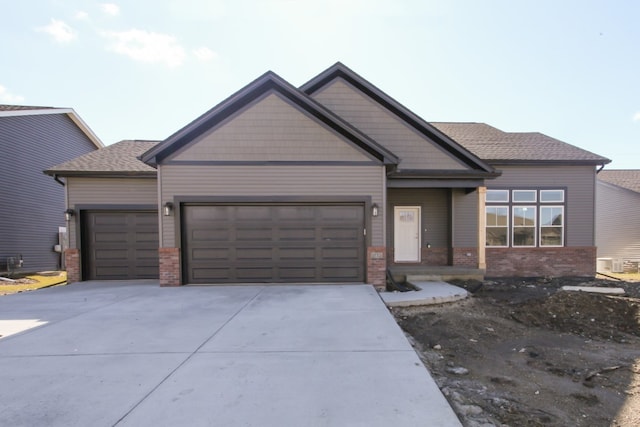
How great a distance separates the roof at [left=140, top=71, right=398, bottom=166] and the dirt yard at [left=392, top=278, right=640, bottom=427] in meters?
4.08

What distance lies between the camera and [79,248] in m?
9.35

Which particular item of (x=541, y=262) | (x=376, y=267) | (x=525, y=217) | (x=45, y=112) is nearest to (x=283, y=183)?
(x=376, y=267)

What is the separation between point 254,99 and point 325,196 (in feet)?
10.4

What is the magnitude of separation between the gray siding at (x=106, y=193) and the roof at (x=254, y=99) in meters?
2.17

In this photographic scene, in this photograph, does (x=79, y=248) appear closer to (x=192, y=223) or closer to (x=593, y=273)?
(x=192, y=223)

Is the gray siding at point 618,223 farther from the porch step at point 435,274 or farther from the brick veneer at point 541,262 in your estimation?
the porch step at point 435,274

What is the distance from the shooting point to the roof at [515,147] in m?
10.4

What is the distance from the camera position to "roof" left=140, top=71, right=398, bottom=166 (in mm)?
7758

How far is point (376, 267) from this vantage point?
7926 millimetres

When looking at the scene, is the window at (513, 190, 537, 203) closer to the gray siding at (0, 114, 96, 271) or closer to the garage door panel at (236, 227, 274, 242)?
the garage door panel at (236, 227, 274, 242)

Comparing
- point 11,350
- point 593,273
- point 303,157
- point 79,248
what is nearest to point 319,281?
point 303,157

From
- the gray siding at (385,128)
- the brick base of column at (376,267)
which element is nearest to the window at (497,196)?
the gray siding at (385,128)

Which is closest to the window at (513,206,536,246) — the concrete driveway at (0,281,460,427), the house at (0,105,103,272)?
the concrete driveway at (0,281,460,427)

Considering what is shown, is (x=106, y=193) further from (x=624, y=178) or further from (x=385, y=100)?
(x=624, y=178)
